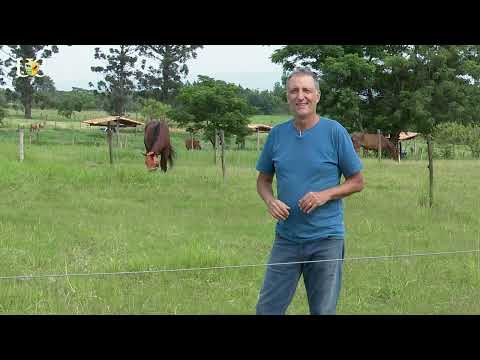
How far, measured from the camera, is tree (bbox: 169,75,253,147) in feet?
48.4

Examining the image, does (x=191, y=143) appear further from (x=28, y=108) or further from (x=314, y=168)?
(x=28, y=108)

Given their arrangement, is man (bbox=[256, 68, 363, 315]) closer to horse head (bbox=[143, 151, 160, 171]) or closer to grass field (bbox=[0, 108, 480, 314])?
grass field (bbox=[0, 108, 480, 314])

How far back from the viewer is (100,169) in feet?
40.5

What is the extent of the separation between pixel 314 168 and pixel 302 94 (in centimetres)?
33

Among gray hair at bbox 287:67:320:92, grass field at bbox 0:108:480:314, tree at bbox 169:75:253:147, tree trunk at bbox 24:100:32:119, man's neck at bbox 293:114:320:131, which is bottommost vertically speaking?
grass field at bbox 0:108:480:314

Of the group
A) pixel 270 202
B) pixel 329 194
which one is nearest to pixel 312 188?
pixel 329 194

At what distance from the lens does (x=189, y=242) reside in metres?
6.46

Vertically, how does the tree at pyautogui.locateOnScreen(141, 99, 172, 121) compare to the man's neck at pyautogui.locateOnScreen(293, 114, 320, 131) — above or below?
above

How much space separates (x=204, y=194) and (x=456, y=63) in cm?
2167

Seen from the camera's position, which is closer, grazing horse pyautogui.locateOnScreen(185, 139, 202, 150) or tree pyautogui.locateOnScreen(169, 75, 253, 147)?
tree pyautogui.locateOnScreen(169, 75, 253, 147)

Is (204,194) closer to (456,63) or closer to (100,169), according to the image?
(100,169)

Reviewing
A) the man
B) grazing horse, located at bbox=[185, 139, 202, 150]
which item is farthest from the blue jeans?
grazing horse, located at bbox=[185, 139, 202, 150]

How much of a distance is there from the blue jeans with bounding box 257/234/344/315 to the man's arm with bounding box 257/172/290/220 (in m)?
0.17
